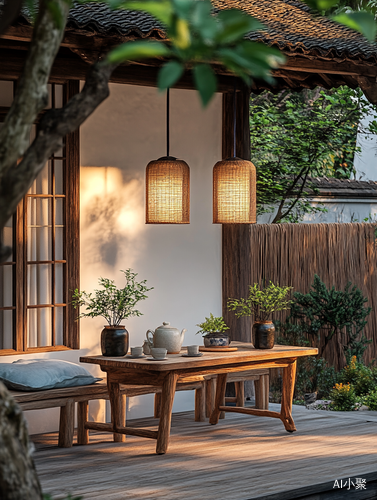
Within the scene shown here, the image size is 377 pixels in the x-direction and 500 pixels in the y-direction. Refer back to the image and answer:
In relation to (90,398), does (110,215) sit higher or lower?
higher

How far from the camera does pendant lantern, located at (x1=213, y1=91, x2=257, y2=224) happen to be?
539 centimetres

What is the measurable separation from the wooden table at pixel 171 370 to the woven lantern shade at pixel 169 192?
96 cm

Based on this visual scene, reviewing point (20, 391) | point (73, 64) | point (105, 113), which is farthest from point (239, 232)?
point (20, 391)

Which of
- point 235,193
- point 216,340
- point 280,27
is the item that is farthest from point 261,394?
point 280,27

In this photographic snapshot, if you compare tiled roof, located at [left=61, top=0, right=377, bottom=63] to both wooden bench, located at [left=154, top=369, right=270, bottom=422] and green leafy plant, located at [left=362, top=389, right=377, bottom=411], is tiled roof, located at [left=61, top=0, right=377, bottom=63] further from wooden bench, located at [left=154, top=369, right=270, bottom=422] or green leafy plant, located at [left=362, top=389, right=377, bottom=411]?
green leafy plant, located at [left=362, top=389, right=377, bottom=411]

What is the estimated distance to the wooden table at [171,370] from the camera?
15.7 feet

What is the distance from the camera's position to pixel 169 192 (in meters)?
5.31

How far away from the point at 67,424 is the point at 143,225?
1895 mm

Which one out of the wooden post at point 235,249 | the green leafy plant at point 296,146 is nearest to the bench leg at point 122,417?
the wooden post at point 235,249

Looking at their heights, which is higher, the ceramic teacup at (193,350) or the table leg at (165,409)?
the ceramic teacup at (193,350)

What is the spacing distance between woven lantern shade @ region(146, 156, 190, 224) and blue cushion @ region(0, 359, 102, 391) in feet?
3.83

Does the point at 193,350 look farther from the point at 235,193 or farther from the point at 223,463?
the point at 235,193

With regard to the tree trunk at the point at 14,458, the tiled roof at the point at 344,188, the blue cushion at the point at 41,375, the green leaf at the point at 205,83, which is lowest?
the blue cushion at the point at 41,375

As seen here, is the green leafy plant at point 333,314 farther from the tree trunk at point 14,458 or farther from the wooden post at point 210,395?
the tree trunk at point 14,458
